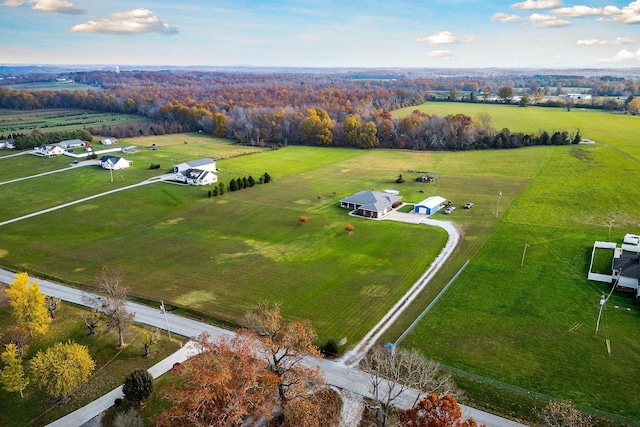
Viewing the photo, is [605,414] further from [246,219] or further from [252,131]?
[252,131]

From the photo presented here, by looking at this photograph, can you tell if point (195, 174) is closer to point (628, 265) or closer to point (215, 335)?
point (215, 335)

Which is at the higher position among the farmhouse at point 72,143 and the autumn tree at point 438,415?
the farmhouse at point 72,143

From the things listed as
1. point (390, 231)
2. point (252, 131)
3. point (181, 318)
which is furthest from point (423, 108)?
point (181, 318)

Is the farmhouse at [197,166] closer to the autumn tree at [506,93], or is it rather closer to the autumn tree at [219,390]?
the autumn tree at [219,390]

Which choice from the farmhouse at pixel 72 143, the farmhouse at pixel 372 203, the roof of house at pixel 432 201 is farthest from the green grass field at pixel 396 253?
the farmhouse at pixel 72 143

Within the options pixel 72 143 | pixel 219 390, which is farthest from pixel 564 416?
pixel 72 143

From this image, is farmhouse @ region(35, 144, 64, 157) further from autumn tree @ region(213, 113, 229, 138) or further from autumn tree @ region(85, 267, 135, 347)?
autumn tree @ region(85, 267, 135, 347)
